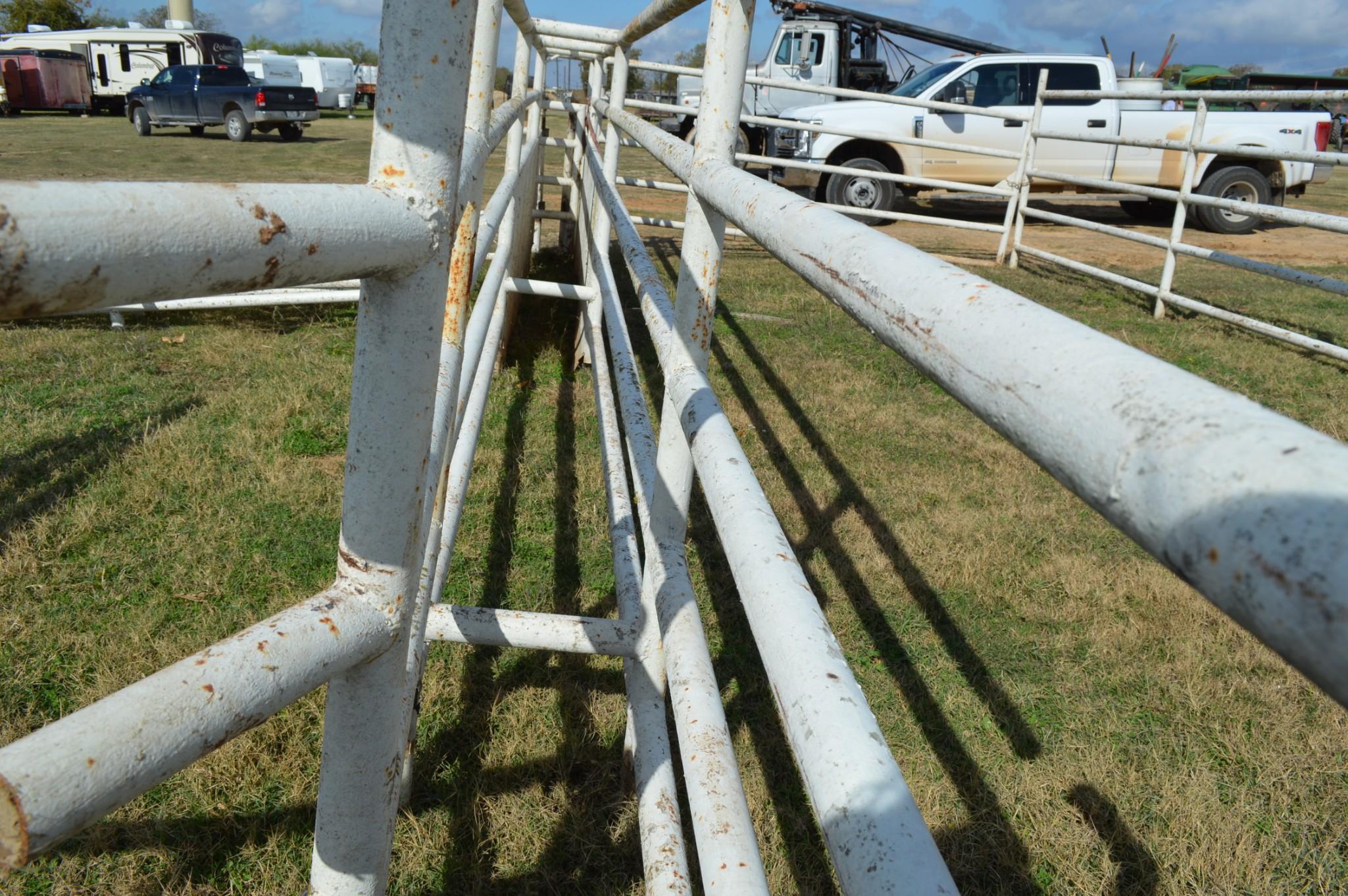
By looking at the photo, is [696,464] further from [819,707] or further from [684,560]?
[684,560]

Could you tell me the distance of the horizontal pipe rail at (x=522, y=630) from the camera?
6.51 feet

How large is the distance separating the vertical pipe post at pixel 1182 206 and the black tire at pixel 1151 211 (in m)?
6.51

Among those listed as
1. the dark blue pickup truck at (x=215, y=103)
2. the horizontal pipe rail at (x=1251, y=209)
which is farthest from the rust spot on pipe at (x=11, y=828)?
the dark blue pickup truck at (x=215, y=103)

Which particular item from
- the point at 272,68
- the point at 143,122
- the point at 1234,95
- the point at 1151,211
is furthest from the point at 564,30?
the point at 272,68

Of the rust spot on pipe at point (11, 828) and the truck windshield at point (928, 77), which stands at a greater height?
the truck windshield at point (928, 77)

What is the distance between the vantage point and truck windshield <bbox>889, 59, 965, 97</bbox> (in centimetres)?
1160

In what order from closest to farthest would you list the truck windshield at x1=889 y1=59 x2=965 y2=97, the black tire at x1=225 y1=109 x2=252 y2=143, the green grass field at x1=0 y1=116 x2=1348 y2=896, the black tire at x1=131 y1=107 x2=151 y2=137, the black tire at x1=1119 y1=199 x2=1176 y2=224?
the green grass field at x1=0 y1=116 x2=1348 y2=896 < the truck windshield at x1=889 y1=59 x2=965 y2=97 < the black tire at x1=1119 y1=199 x2=1176 y2=224 < the black tire at x1=225 y1=109 x2=252 y2=143 < the black tire at x1=131 y1=107 x2=151 y2=137

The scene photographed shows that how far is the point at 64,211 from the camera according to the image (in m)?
0.39

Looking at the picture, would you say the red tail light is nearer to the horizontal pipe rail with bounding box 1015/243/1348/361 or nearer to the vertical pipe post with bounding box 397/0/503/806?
the horizontal pipe rail with bounding box 1015/243/1348/361

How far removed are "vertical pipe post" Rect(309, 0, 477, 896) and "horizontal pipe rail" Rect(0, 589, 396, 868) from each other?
7 centimetres

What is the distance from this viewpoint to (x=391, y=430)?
70 centimetres

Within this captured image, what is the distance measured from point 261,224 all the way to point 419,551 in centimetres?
35

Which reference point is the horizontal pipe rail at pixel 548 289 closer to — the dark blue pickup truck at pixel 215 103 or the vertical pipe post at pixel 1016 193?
the vertical pipe post at pixel 1016 193

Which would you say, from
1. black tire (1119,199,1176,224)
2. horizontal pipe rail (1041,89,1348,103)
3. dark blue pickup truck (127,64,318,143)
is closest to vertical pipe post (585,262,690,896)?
horizontal pipe rail (1041,89,1348,103)
